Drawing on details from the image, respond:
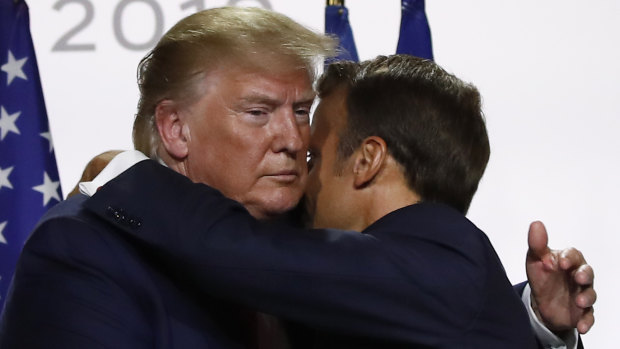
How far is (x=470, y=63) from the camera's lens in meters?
3.18

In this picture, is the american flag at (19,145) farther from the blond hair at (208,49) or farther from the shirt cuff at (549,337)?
the shirt cuff at (549,337)

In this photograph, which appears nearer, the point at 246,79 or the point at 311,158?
the point at 246,79

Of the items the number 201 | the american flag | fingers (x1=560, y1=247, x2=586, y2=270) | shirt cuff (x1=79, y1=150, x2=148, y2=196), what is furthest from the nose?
the number 201

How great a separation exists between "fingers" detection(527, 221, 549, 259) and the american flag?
55.5 inches

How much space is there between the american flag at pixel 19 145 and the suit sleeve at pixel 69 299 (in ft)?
3.82

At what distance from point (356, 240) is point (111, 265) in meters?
0.35

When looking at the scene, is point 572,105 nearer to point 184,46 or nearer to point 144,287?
point 184,46

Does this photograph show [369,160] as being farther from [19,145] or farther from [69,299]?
[19,145]

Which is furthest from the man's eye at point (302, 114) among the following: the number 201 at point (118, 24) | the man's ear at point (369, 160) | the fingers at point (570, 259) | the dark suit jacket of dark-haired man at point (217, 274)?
the number 201 at point (118, 24)

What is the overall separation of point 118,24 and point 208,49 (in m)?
1.81

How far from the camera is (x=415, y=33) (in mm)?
2520

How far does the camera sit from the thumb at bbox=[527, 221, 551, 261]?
1535 mm

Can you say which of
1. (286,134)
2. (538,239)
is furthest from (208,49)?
(538,239)

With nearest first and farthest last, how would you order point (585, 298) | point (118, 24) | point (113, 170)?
point (113, 170), point (585, 298), point (118, 24)
